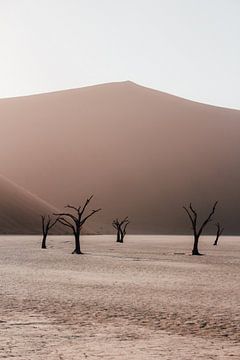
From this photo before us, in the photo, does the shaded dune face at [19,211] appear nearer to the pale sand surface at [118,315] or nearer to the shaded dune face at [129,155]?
the shaded dune face at [129,155]

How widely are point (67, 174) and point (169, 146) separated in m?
15.5

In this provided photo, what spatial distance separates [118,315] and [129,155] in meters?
84.5

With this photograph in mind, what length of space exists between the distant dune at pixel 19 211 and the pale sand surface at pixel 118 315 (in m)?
44.1

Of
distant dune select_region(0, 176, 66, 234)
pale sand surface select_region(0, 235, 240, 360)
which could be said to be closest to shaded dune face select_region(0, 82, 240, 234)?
distant dune select_region(0, 176, 66, 234)

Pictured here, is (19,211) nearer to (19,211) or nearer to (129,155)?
(19,211)

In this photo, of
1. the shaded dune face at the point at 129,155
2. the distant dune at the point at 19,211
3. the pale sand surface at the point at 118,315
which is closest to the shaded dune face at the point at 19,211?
the distant dune at the point at 19,211

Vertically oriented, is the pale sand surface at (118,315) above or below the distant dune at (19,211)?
below

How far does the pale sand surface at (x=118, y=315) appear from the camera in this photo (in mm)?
7469

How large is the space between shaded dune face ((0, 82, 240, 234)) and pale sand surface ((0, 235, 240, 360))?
5900cm

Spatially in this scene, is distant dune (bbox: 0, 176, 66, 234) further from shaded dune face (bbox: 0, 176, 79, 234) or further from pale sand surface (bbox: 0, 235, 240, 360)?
pale sand surface (bbox: 0, 235, 240, 360)

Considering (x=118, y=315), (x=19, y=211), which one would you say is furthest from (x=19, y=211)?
(x=118, y=315)

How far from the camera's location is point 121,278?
16875mm

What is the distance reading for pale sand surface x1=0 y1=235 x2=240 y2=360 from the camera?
7.47 meters

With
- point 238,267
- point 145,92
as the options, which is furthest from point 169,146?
point 238,267
